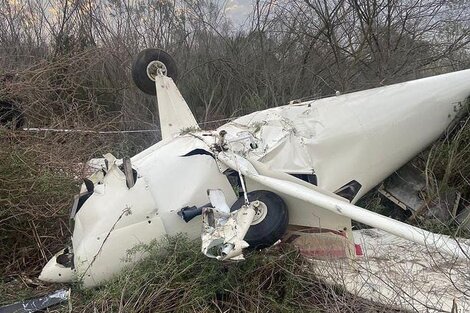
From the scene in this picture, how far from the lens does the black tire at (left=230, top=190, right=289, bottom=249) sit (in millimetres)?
3453

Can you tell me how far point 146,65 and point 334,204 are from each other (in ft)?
10.4

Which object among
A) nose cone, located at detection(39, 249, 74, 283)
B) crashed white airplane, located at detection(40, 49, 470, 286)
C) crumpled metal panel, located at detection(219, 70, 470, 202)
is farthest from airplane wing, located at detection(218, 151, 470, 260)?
nose cone, located at detection(39, 249, 74, 283)

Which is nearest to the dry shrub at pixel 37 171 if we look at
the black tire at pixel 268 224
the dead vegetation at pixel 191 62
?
the dead vegetation at pixel 191 62

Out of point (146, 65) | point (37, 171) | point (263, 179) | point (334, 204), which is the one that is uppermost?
point (146, 65)

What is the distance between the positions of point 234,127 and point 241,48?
6.35m

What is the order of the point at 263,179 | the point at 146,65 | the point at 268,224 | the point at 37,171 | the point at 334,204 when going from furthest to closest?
the point at 146,65 < the point at 37,171 < the point at 263,179 < the point at 268,224 < the point at 334,204

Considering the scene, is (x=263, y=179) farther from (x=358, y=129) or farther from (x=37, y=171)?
(x=37, y=171)

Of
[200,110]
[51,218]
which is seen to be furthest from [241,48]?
[51,218]

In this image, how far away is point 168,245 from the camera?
3.53 metres

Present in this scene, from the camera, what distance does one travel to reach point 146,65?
5.57 m

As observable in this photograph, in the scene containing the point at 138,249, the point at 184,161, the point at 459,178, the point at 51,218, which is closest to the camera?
the point at 138,249

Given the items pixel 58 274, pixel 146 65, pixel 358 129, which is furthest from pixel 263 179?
pixel 146 65

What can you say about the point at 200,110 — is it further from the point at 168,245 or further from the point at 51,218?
the point at 168,245

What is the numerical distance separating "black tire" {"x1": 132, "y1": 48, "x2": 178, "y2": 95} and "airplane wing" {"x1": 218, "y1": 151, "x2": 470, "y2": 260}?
7.06 feet
